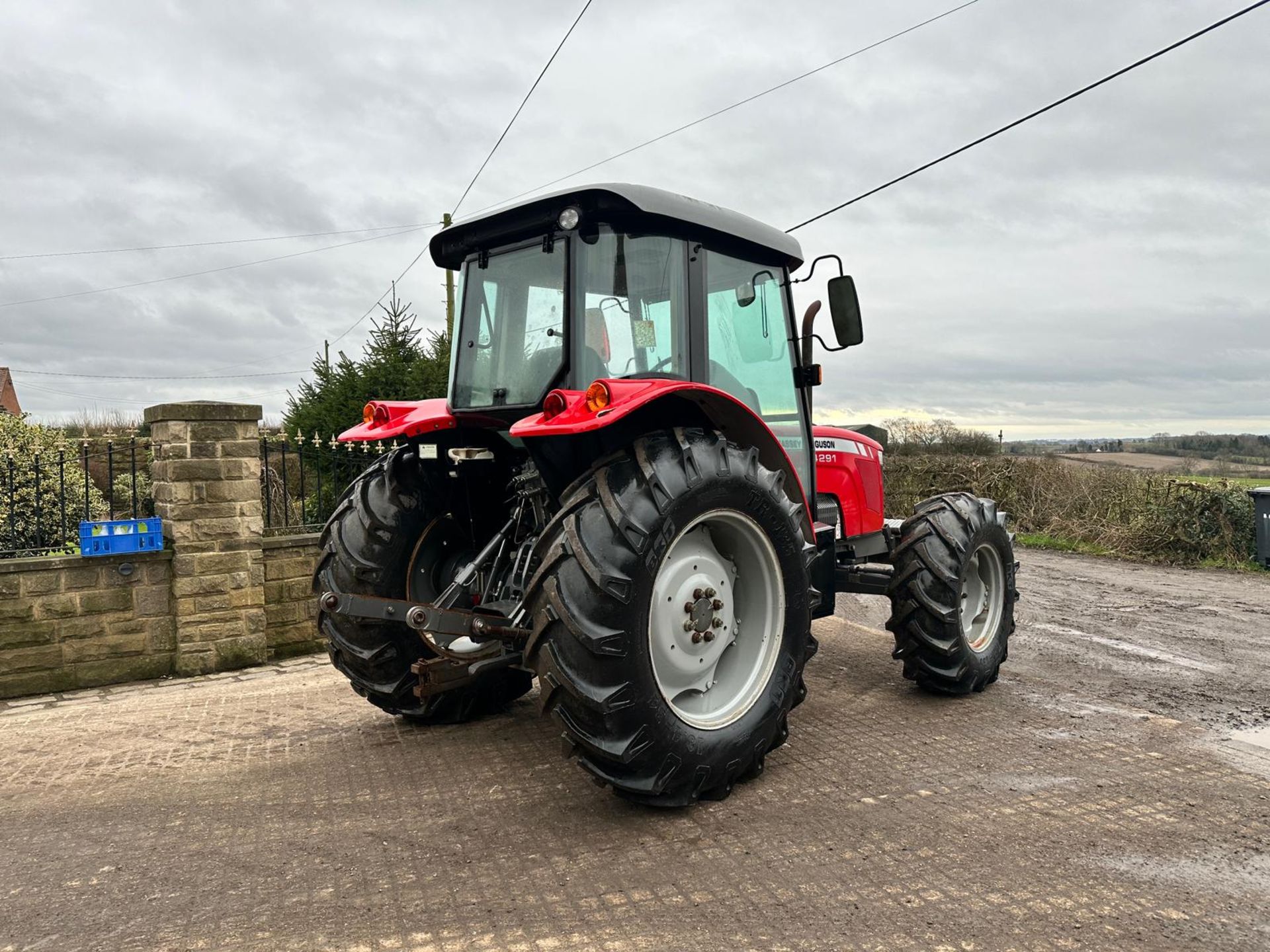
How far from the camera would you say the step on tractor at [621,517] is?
3098mm

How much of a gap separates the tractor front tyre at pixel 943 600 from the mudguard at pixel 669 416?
0.93m

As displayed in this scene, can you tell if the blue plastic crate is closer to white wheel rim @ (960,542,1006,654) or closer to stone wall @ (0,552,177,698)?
stone wall @ (0,552,177,698)

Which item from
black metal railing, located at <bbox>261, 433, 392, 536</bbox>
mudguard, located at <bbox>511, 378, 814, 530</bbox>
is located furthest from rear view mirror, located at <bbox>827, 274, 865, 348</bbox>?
black metal railing, located at <bbox>261, 433, 392, 536</bbox>

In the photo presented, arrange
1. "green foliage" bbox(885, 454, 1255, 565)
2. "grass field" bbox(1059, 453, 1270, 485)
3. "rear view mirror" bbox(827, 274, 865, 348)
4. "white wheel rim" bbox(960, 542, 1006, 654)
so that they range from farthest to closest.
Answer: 1. "grass field" bbox(1059, 453, 1270, 485)
2. "green foliage" bbox(885, 454, 1255, 565)
3. "white wheel rim" bbox(960, 542, 1006, 654)
4. "rear view mirror" bbox(827, 274, 865, 348)

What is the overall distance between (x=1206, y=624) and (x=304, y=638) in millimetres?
7536

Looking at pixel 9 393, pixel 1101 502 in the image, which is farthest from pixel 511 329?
pixel 9 393

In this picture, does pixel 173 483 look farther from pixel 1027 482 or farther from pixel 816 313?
pixel 1027 482

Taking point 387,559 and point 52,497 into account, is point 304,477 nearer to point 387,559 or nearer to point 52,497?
point 52,497

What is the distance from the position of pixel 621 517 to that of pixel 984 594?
314cm

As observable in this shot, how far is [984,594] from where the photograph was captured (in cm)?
534

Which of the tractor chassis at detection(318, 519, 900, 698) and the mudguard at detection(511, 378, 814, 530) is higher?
the mudguard at detection(511, 378, 814, 530)

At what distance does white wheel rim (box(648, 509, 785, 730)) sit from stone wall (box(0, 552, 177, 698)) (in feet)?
14.2

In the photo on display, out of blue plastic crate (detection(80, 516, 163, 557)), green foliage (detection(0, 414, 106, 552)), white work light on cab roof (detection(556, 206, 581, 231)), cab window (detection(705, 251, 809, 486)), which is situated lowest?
blue plastic crate (detection(80, 516, 163, 557))

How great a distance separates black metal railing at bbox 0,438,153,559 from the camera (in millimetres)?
6094
